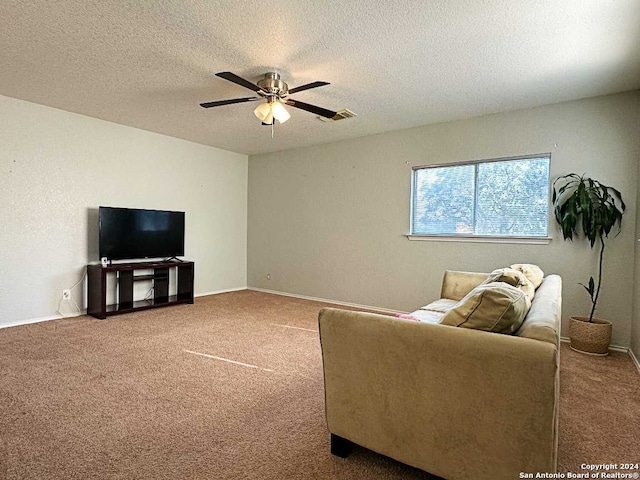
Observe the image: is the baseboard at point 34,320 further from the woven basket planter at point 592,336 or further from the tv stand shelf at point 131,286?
the woven basket planter at point 592,336

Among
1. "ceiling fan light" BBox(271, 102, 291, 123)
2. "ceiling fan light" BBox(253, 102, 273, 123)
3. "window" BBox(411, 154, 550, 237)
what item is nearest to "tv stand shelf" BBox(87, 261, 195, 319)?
"ceiling fan light" BBox(253, 102, 273, 123)

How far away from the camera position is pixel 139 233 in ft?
15.7

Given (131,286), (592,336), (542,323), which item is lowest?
(592,336)

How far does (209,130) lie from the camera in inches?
195

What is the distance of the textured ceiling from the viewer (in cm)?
223

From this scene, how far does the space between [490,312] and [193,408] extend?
180 cm

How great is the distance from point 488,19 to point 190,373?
3.19 meters

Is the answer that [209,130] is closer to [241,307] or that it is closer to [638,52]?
[241,307]

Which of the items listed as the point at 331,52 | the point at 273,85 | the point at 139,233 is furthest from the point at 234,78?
the point at 139,233

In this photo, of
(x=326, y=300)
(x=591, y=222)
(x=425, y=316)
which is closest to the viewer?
(x=425, y=316)

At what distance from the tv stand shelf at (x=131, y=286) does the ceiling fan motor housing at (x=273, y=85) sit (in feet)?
9.38

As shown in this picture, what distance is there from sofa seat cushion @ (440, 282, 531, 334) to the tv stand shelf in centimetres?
417

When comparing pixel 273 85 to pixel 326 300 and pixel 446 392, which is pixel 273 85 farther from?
pixel 326 300

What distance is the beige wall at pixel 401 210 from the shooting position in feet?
11.5
